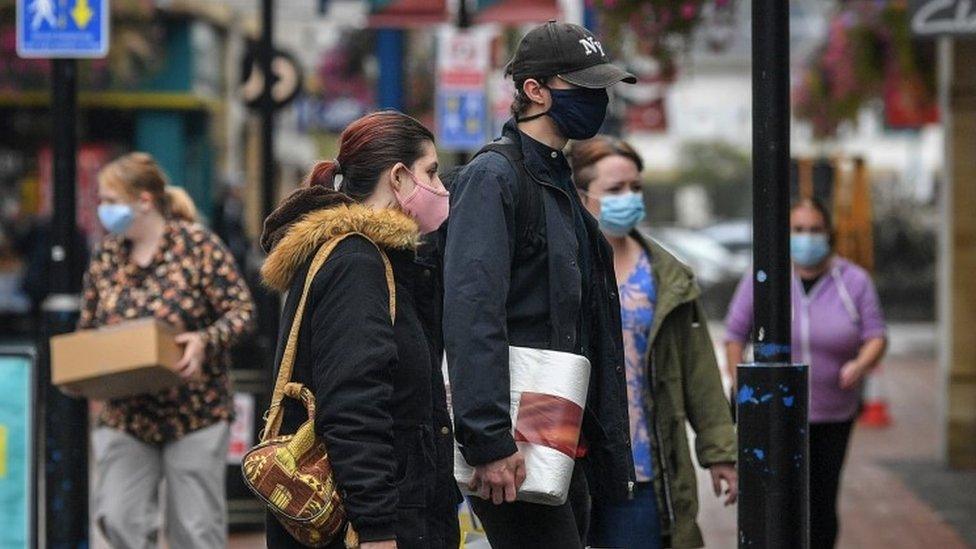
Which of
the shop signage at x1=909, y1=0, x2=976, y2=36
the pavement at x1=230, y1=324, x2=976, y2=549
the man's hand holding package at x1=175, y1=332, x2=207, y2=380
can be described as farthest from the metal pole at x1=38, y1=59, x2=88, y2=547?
the shop signage at x1=909, y1=0, x2=976, y2=36

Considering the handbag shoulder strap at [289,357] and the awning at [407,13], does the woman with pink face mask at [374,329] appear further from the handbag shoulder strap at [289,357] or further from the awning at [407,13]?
the awning at [407,13]

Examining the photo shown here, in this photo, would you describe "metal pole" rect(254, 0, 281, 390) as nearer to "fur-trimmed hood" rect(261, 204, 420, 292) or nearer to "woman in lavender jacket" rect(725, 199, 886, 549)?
"woman in lavender jacket" rect(725, 199, 886, 549)

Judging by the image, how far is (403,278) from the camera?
472 cm

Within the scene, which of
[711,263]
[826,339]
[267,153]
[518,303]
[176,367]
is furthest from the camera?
[711,263]

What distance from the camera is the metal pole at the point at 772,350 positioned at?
5430 mm

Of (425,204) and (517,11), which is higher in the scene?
(517,11)

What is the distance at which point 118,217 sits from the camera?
7562mm

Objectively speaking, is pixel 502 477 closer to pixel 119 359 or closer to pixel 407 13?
pixel 119 359

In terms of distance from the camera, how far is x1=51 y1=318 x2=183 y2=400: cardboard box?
7082 millimetres

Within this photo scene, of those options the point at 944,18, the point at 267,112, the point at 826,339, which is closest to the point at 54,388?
the point at 826,339

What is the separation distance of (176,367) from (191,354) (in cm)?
11

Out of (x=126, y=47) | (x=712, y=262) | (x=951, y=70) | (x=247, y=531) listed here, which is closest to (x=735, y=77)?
(x=712, y=262)

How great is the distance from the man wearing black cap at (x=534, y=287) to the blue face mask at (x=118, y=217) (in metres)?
2.78

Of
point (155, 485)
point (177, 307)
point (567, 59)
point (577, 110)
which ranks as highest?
point (567, 59)
